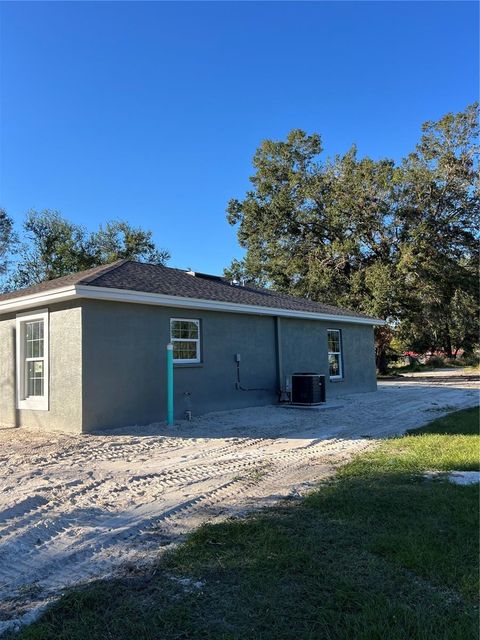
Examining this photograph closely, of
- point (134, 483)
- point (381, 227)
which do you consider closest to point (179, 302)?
point (134, 483)

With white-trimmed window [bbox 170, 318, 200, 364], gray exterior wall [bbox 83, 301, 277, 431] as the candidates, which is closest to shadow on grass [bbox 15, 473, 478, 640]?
gray exterior wall [bbox 83, 301, 277, 431]

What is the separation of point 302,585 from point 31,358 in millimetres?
8947

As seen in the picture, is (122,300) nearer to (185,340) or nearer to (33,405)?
(185,340)

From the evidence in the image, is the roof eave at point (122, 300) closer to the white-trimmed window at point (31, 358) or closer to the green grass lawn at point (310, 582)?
the white-trimmed window at point (31, 358)

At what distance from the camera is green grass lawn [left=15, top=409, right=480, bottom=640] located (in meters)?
2.60

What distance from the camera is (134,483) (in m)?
5.77

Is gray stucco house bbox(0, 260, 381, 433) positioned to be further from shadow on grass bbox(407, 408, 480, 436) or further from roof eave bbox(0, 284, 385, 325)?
shadow on grass bbox(407, 408, 480, 436)

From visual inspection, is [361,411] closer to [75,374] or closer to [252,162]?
[75,374]

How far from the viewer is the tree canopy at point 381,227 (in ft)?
85.0

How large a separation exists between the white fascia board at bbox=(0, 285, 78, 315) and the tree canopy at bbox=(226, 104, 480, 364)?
63.4ft

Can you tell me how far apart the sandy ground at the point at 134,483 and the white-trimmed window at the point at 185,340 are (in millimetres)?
1488

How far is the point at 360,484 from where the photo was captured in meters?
5.42

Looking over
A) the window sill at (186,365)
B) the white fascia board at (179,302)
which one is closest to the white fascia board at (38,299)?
the white fascia board at (179,302)

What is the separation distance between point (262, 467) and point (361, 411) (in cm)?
657
